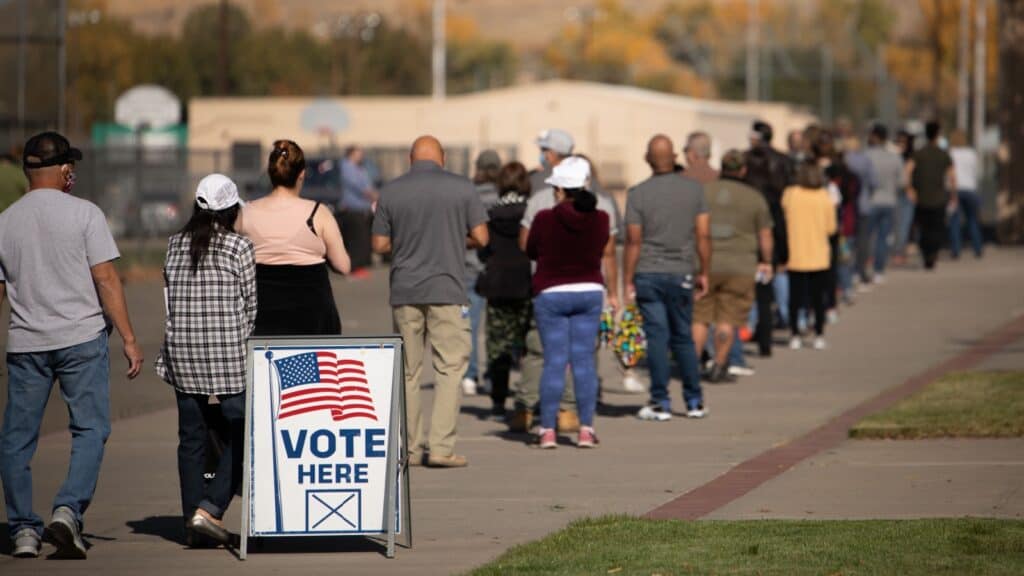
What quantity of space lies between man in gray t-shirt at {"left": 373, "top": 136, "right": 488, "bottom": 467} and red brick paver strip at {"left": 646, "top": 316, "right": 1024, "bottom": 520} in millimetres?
1679

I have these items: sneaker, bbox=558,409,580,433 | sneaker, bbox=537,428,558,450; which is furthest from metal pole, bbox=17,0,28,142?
sneaker, bbox=537,428,558,450

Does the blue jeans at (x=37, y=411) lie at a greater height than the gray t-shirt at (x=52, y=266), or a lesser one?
lesser

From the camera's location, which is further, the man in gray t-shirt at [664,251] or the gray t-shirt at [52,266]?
the man in gray t-shirt at [664,251]

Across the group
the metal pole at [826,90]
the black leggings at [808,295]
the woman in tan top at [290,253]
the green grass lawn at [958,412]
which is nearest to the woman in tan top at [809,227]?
the black leggings at [808,295]

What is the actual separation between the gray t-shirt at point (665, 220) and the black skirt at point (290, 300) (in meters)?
4.15

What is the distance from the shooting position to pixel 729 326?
1592cm

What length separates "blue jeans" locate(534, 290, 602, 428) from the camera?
40.1 ft

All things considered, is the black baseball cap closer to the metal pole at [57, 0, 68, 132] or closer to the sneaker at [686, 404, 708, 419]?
the sneaker at [686, 404, 708, 419]

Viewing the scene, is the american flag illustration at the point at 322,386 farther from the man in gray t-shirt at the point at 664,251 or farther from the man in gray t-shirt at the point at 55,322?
the man in gray t-shirt at the point at 664,251

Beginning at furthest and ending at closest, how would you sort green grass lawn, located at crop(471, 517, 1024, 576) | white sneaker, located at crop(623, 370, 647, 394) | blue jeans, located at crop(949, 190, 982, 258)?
1. blue jeans, located at crop(949, 190, 982, 258)
2. white sneaker, located at crop(623, 370, 647, 394)
3. green grass lawn, located at crop(471, 517, 1024, 576)

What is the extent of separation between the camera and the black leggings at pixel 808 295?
1861cm

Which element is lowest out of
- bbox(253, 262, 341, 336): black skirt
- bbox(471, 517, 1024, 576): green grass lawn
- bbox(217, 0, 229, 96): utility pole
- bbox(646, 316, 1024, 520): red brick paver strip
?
bbox(646, 316, 1024, 520): red brick paver strip

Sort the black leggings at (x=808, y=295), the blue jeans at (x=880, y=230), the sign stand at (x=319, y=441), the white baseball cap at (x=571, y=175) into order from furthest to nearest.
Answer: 1. the blue jeans at (x=880, y=230)
2. the black leggings at (x=808, y=295)
3. the white baseball cap at (x=571, y=175)
4. the sign stand at (x=319, y=441)

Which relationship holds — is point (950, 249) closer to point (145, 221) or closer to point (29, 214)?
point (145, 221)
